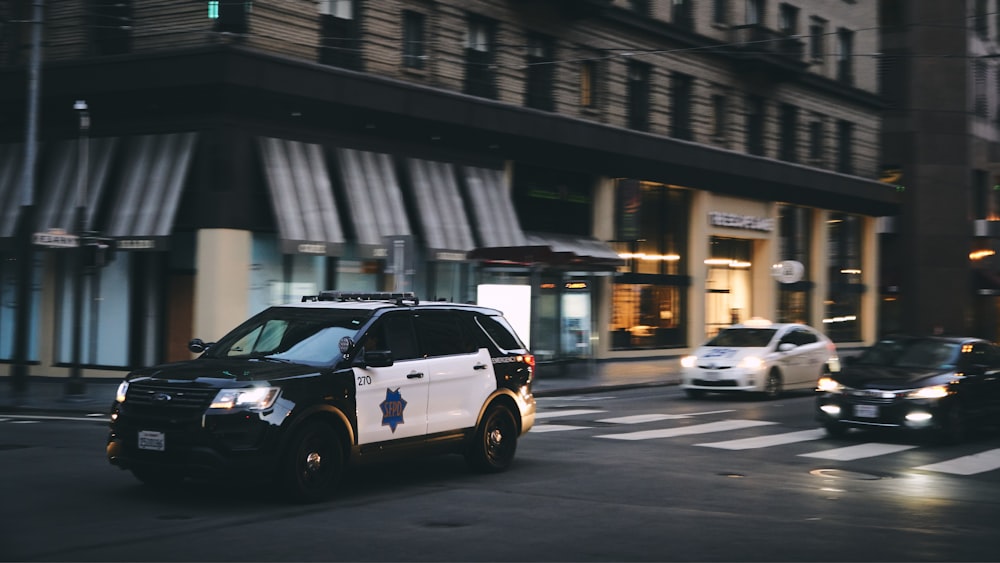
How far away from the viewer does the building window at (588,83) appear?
3378 centimetres

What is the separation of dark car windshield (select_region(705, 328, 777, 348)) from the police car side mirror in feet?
46.0

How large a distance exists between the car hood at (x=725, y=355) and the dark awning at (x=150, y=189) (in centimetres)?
1110

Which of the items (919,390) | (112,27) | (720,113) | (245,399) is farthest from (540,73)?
(245,399)

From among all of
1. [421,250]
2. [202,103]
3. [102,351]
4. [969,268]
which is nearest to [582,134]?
[421,250]

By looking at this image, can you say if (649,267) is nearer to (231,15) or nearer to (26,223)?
(231,15)

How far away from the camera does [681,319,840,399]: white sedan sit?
880 inches

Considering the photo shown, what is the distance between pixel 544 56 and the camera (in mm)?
32312

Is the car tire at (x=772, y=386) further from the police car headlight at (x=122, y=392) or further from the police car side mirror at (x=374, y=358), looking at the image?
the police car headlight at (x=122, y=392)

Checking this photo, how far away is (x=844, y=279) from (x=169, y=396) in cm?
4330

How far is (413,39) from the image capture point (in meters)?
28.0

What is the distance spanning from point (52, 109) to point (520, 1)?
40.6 ft

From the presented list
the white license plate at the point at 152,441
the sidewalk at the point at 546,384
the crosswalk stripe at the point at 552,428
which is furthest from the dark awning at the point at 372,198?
the white license plate at the point at 152,441

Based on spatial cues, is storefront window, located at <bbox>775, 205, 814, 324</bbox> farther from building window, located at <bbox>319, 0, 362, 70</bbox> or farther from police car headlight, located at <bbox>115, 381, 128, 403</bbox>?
police car headlight, located at <bbox>115, 381, 128, 403</bbox>

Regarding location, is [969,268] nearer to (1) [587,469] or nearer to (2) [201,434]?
(1) [587,469]
